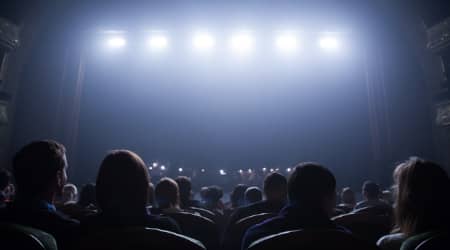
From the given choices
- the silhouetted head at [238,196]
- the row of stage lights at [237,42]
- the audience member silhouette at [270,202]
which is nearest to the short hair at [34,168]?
the audience member silhouette at [270,202]

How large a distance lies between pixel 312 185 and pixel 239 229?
95 centimetres

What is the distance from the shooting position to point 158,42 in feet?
43.3

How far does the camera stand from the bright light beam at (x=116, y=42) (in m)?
13.2

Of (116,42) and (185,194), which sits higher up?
(116,42)

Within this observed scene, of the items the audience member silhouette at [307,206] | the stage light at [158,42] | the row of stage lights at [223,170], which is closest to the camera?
the audience member silhouette at [307,206]

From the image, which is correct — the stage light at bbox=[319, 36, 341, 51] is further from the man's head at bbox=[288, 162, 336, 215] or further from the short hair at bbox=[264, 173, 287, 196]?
the man's head at bbox=[288, 162, 336, 215]

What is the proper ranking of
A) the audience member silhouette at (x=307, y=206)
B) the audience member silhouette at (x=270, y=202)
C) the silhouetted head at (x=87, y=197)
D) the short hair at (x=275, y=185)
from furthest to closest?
the silhouetted head at (x=87, y=197), the short hair at (x=275, y=185), the audience member silhouette at (x=270, y=202), the audience member silhouette at (x=307, y=206)

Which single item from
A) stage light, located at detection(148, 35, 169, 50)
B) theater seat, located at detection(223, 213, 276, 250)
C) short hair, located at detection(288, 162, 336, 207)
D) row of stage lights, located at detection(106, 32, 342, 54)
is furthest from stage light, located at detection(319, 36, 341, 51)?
short hair, located at detection(288, 162, 336, 207)

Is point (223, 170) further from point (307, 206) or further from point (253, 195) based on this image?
point (307, 206)

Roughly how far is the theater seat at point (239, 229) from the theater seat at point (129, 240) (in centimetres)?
159

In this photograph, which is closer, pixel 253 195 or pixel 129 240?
pixel 129 240

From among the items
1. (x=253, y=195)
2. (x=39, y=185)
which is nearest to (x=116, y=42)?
(x=253, y=195)

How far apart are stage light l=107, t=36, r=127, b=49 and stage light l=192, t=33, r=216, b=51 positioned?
9.11ft

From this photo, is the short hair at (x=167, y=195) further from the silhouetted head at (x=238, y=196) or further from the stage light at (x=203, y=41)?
the stage light at (x=203, y=41)
